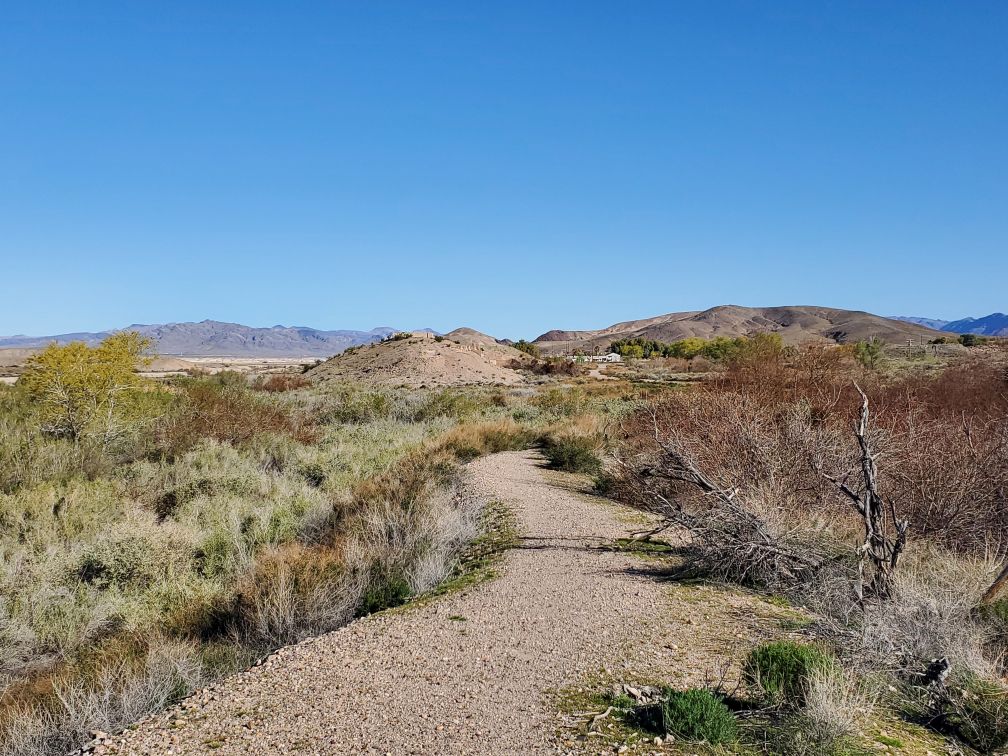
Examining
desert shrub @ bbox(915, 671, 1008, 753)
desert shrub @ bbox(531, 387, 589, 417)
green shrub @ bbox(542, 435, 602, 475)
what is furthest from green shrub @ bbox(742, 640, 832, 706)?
desert shrub @ bbox(531, 387, 589, 417)

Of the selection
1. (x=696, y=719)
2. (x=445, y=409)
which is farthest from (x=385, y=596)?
(x=445, y=409)

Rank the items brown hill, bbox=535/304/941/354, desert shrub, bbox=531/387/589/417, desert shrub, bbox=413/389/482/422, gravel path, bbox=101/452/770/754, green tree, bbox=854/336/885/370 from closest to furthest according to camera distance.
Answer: gravel path, bbox=101/452/770/754 → desert shrub, bbox=531/387/589/417 → desert shrub, bbox=413/389/482/422 → green tree, bbox=854/336/885/370 → brown hill, bbox=535/304/941/354

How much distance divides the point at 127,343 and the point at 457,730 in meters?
17.3

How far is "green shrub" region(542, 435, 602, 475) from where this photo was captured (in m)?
15.5

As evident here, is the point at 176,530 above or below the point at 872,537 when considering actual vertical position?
below

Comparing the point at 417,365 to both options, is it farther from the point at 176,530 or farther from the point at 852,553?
Answer: the point at 852,553

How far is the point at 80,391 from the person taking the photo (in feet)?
55.8

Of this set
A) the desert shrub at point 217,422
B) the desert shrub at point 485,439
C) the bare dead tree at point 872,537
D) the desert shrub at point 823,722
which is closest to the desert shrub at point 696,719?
the desert shrub at point 823,722

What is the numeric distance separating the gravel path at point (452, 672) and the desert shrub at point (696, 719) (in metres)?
0.65

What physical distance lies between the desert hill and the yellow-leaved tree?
31.3m

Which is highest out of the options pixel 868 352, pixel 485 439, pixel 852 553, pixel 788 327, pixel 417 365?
pixel 788 327

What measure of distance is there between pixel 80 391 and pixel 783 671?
56.8 feet

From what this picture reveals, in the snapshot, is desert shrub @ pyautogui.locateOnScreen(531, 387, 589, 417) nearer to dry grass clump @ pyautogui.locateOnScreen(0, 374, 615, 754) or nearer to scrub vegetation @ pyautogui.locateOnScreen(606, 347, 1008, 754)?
dry grass clump @ pyautogui.locateOnScreen(0, 374, 615, 754)

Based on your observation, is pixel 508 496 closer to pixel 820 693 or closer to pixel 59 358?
pixel 820 693
